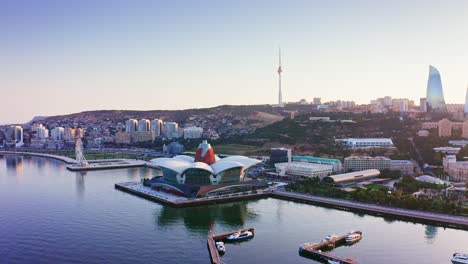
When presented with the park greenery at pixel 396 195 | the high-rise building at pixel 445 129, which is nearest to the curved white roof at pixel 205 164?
the park greenery at pixel 396 195

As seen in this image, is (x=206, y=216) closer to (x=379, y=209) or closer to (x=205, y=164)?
(x=205, y=164)

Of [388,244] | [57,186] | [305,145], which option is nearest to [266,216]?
[388,244]

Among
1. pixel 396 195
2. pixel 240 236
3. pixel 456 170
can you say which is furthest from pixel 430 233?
pixel 456 170

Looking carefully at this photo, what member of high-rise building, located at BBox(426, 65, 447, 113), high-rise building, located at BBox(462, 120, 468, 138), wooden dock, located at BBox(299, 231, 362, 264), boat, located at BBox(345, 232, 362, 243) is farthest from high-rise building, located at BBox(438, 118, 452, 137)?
wooden dock, located at BBox(299, 231, 362, 264)

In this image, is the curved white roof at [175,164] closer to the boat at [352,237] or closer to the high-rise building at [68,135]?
the boat at [352,237]

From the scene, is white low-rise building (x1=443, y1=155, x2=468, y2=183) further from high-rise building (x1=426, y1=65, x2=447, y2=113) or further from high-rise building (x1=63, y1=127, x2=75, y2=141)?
high-rise building (x1=63, y1=127, x2=75, y2=141)

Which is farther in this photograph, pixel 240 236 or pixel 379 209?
pixel 379 209

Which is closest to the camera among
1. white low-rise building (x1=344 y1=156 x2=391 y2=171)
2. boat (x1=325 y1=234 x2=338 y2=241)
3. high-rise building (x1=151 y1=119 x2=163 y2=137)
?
boat (x1=325 y1=234 x2=338 y2=241)
